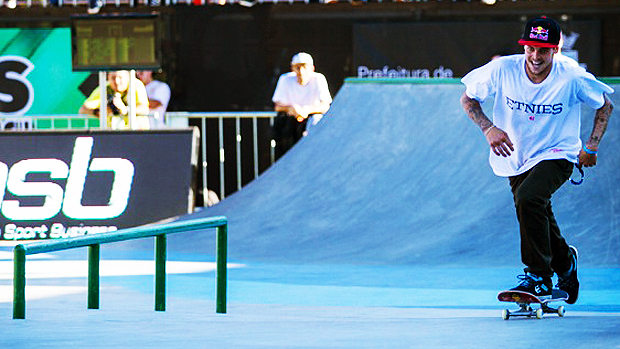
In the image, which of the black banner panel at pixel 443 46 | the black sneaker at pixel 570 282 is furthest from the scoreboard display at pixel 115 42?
the black sneaker at pixel 570 282

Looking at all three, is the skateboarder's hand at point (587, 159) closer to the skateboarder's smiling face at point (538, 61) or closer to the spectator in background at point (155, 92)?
the skateboarder's smiling face at point (538, 61)

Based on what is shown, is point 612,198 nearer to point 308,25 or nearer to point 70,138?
point 70,138

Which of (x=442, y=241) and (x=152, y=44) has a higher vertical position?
(x=152, y=44)

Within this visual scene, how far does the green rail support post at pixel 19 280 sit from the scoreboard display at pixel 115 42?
7490 mm

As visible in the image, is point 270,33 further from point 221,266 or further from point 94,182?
point 221,266

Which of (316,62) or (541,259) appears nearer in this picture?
(541,259)

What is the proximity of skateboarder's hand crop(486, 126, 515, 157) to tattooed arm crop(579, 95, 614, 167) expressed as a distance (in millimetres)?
441

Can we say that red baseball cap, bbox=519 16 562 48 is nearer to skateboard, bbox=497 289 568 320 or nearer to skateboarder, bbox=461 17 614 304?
skateboarder, bbox=461 17 614 304

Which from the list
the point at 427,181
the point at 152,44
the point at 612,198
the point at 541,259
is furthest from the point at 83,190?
the point at 541,259

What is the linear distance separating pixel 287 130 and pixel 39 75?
3.91 meters

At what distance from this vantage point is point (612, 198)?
10945 mm

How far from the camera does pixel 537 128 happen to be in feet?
24.9

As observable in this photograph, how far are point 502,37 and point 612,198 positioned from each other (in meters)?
6.46

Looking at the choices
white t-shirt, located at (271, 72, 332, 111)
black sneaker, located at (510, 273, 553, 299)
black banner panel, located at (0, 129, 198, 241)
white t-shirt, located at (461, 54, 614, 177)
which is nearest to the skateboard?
black sneaker, located at (510, 273, 553, 299)
